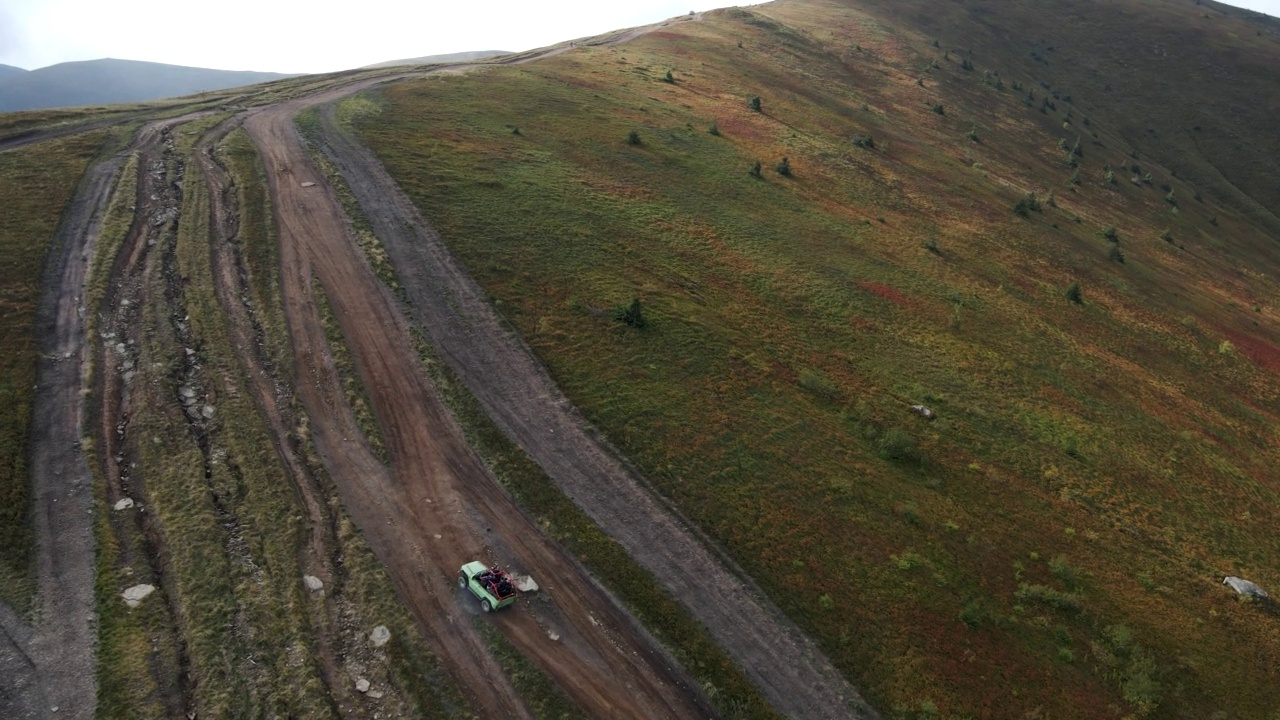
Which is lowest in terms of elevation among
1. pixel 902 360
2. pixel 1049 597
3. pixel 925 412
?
pixel 1049 597

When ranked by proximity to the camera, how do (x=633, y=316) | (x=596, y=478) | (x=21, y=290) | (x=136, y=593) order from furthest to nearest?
(x=633, y=316) < (x=21, y=290) < (x=596, y=478) < (x=136, y=593)

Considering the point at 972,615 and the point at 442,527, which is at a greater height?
the point at 442,527

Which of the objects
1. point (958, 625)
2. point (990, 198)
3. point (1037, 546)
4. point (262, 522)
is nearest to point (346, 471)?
point (262, 522)

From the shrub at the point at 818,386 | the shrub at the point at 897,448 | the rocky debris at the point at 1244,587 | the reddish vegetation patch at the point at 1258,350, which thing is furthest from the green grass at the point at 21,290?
the reddish vegetation patch at the point at 1258,350

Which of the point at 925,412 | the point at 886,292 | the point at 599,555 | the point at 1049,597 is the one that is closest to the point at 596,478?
the point at 599,555

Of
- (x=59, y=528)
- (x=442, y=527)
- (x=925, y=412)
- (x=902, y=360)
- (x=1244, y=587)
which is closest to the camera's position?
(x=59, y=528)

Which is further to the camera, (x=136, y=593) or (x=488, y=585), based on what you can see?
(x=488, y=585)

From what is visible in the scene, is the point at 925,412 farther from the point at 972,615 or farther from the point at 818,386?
the point at 972,615

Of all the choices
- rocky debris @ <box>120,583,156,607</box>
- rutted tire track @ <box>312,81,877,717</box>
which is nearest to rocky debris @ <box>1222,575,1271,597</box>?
rutted tire track @ <box>312,81,877,717</box>
